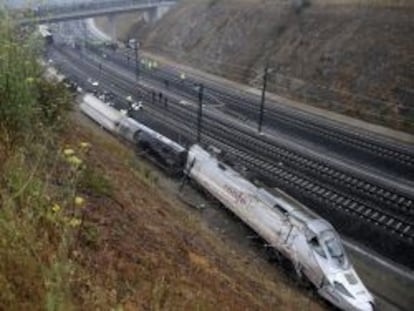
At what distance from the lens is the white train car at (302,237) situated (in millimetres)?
21703

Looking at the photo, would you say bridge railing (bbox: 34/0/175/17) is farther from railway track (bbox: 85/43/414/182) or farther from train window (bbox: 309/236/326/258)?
train window (bbox: 309/236/326/258)

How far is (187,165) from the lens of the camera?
35188mm

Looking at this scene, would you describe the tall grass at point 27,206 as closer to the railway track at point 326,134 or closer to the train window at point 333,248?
the train window at point 333,248

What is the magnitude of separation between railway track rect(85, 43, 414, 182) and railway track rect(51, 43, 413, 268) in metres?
3.63

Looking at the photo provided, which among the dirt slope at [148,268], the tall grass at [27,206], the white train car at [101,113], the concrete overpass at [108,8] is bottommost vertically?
the white train car at [101,113]

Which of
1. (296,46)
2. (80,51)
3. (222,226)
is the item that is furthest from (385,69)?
(80,51)

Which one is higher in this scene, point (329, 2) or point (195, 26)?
point (329, 2)

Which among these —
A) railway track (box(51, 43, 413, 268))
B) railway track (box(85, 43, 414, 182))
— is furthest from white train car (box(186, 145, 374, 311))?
railway track (box(85, 43, 414, 182))

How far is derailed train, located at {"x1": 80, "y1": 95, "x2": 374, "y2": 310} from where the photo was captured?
71.5 feet

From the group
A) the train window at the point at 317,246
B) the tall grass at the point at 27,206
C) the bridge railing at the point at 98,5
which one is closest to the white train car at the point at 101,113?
the train window at the point at 317,246

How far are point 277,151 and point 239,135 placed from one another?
18.4 ft

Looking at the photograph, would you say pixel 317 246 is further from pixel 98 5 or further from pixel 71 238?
pixel 98 5

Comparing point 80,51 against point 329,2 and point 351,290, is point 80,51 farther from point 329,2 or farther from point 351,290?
point 351,290

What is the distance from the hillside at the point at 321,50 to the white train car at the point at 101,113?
19.3 meters
